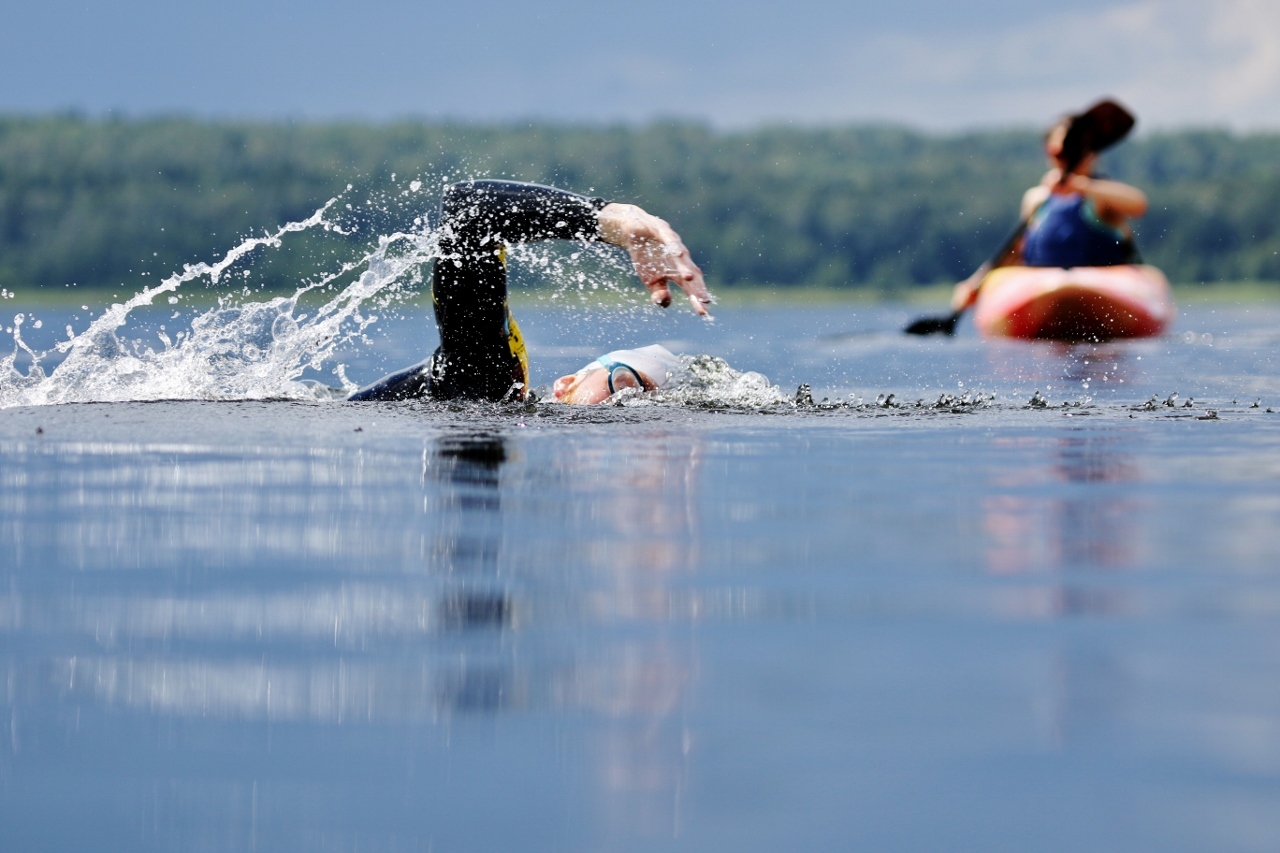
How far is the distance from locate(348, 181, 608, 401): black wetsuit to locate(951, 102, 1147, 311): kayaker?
43.5ft

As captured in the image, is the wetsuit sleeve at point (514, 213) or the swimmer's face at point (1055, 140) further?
the swimmer's face at point (1055, 140)

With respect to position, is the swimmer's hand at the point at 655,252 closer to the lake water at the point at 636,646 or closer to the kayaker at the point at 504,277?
the kayaker at the point at 504,277

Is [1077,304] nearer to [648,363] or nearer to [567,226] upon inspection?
[648,363]

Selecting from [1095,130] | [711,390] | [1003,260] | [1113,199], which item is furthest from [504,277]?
[1095,130]

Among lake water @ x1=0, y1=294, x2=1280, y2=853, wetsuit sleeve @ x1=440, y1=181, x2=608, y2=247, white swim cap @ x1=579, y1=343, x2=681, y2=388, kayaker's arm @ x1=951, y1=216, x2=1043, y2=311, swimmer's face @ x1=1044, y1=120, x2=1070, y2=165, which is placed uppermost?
swimmer's face @ x1=1044, y1=120, x2=1070, y2=165

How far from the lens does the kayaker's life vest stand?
2089 cm

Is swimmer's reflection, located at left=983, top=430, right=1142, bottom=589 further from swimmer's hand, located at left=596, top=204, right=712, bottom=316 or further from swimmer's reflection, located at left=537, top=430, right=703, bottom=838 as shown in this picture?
swimmer's hand, located at left=596, top=204, right=712, bottom=316

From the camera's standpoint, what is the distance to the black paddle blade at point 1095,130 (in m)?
21.6

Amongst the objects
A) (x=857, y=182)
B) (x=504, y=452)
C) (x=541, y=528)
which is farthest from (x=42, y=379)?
(x=857, y=182)

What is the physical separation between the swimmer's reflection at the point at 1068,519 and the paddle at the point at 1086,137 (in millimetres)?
14603

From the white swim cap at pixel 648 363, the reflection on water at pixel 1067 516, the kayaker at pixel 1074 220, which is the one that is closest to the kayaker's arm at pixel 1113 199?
the kayaker at pixel 1074 220

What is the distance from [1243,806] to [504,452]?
15.8 feet

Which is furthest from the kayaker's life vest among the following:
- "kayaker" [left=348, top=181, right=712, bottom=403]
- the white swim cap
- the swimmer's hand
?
the swimmer's hand

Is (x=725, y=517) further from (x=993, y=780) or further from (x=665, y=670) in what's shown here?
(x=993, y=780)
